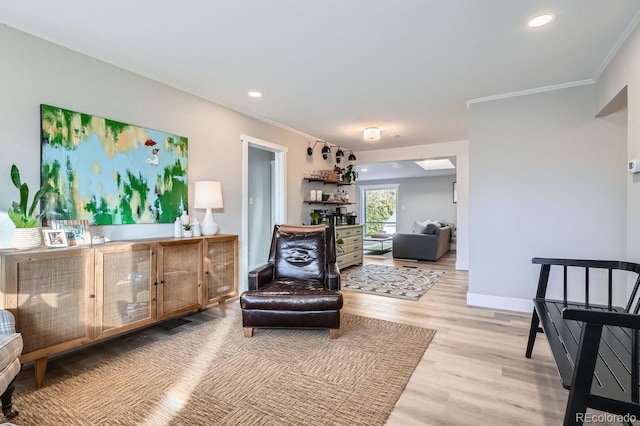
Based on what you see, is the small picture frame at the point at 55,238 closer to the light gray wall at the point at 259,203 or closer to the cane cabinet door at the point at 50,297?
the cane cabinet door at the point at 50,297

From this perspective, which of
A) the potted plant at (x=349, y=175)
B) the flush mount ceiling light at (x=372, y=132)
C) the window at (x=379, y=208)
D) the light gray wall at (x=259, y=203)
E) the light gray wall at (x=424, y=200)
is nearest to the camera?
the flush mount ceiling light at (x=372, y=132)

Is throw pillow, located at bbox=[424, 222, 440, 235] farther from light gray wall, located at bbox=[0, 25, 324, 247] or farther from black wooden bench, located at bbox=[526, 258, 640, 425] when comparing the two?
black wooden bench, located at bbox=[526, 258, 640, 425]

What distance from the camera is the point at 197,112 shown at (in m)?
3.39

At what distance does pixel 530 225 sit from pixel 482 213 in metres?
0.47

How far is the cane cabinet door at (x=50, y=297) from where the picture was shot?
1799 mm

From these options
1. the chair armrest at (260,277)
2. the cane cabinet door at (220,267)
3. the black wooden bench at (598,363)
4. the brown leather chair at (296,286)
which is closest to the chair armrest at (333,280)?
the brown leather chair at (296,286)

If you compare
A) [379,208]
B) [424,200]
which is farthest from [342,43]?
[379,208]

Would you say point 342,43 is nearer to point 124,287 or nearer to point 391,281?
point 124,287

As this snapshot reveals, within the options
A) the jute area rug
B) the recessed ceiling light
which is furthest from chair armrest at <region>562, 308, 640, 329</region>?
the recessed ceiling light

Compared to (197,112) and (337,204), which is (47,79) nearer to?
(197,112)

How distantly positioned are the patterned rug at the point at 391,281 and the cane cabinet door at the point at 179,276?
2.20 m

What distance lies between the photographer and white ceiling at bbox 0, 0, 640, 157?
1.93m

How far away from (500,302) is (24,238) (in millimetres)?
4260

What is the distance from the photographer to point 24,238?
6.45ft
